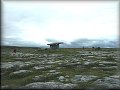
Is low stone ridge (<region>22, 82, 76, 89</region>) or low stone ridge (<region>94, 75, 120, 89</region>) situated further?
low stone ridge (<region>94, 75, 120, 89</region>)

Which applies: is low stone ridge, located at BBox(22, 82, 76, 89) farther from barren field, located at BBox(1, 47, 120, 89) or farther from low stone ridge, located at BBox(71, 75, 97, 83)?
low stone ridge, located at BBox(71, 75, 97, 83)

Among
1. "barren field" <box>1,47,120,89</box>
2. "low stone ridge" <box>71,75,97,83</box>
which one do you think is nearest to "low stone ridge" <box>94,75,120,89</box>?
"barren field" <box>1,47,120,89</box>

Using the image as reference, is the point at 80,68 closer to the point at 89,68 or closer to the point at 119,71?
the point at 89,68

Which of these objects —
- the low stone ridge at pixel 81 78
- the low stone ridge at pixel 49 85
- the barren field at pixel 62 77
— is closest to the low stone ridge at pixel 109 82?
the barren field at pixel 62 77

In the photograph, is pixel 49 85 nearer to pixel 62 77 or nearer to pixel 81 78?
pixel 62 77

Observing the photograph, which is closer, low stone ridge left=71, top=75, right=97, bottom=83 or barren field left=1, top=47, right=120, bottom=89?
barren field left=1, top=47, right=120, bottom=89

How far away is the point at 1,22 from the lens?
34.1 metres

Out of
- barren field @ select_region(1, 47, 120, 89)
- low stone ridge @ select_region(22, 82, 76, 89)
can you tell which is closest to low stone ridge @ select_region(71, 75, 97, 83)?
barren field @ select_region(1, 47, 120, 89)

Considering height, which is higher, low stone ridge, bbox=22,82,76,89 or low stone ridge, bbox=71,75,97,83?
low stone ridge, bbox=71,75,97,83

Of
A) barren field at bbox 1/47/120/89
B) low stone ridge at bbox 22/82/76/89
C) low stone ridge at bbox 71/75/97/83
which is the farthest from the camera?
low stone ridge at bbox 71/75/97/83

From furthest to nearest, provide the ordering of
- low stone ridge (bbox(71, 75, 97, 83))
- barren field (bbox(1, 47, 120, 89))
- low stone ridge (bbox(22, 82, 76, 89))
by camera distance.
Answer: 1. low stone ridge (bbox(71, 75, 97, 83))
2. barren field (bbox(1, 47, 120, 89))
3. low stone ridge (bbox(22, 82, 76, 89))

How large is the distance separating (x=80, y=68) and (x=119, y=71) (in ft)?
23.0

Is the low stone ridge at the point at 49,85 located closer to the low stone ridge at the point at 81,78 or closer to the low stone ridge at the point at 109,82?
the low stone ridge at the point at 81,78

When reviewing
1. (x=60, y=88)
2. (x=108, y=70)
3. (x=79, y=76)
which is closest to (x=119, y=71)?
(x=108, y=70)
